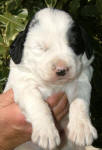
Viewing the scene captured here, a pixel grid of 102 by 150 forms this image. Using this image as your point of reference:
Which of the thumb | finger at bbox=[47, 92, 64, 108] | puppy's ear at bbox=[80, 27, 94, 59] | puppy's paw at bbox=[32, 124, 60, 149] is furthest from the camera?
the thumb

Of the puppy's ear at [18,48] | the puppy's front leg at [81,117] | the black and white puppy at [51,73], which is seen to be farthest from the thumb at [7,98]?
the puppy's front leg at [81,117]

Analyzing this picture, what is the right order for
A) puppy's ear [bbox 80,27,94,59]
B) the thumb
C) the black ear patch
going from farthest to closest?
1. the thumb
2. puppy's ear [bbox 80,27,94,59]
3. the black ear patch

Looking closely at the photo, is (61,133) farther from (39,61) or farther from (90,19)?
(90,19)

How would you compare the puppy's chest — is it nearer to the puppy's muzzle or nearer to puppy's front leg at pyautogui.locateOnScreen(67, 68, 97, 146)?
puppy's front leg at pyautogui.locateOnScreen(67, 68, 97, 146)

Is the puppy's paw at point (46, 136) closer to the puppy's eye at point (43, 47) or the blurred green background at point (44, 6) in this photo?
the puppy's eye at point (43, 47)

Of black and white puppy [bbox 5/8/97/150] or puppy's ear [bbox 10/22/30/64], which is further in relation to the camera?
puppy's ear [bbox 10/22/30/64]

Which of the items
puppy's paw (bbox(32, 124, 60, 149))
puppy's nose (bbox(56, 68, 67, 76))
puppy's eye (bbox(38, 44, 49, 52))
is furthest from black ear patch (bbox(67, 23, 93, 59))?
puppy's paw (bbox(32, 124, 60, 149))
